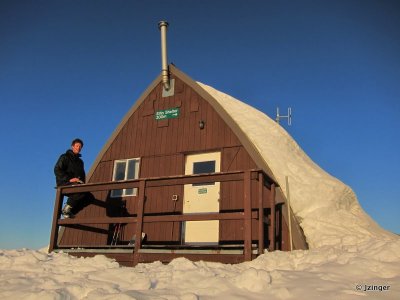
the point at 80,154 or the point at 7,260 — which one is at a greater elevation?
the point at 80,154

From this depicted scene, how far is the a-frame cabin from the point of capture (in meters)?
9.07

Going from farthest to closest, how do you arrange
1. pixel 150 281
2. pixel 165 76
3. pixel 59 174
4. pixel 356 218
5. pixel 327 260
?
pixel 165 76 < pixel 356 218 < pixel 59 174 < pixel 327 260 < pixel 150 281

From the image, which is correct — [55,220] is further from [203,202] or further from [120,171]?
[203,202]

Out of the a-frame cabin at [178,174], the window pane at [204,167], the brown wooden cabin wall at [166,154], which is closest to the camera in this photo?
the a-frame cabin at [178,174]

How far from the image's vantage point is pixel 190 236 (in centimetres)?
1009

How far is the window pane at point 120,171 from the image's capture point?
11.7 m

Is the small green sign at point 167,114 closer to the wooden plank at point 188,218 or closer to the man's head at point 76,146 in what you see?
the man's head at point 76,146

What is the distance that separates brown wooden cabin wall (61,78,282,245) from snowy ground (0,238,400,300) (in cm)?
425

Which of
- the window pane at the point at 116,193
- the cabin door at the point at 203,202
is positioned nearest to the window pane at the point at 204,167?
the cabin door at the point at 203,202

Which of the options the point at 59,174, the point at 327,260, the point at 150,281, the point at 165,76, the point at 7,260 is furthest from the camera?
the point at 165,76

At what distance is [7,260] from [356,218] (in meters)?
7.66

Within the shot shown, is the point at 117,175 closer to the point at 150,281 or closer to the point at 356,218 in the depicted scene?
the point at 356,218

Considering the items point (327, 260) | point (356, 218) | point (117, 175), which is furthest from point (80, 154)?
point (356, 218)

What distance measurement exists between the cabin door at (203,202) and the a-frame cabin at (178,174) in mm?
26
